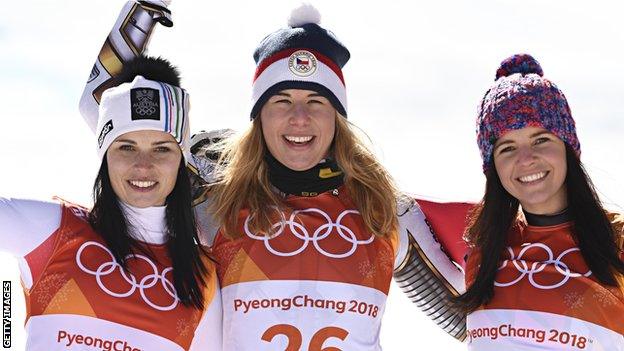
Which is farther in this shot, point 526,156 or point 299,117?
point 299,117

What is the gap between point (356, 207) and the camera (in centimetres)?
484

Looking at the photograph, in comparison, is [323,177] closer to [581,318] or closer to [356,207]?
[356,207]

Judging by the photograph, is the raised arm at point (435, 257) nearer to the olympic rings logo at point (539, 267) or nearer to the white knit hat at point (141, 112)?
the olympic rings logo at point (539, 267)

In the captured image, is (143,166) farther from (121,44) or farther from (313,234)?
(121,44)

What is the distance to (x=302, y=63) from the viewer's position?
16.0 ft

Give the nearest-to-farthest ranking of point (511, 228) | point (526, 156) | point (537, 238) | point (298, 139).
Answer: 1. point (526, 156)
2. point (537, 238)
3. point (511, 228)
4. point (298, 139)

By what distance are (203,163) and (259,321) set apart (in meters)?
1.15

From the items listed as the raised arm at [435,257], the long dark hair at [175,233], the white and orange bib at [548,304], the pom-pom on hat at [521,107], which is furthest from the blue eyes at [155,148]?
the white and orange bib at [548,304]

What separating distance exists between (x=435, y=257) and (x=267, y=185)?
106 centimetres

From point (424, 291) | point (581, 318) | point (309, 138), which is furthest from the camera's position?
point (424, 291)

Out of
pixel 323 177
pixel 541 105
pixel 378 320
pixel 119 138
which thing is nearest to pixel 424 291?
pixel 378 320

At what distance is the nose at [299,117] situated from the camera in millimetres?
4719

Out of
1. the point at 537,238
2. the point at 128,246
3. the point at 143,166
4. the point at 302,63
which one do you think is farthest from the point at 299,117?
the point at 537,238

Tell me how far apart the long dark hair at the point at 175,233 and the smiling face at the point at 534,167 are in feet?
5.39
